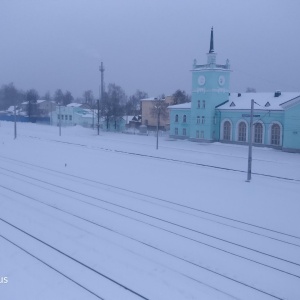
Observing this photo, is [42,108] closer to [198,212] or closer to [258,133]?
[258,133]

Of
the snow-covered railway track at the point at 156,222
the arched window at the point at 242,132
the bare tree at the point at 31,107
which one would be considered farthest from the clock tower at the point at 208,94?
the bare tree at the point at 31,107

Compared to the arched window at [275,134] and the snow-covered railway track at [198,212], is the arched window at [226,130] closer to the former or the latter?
the arched window at [275,134]

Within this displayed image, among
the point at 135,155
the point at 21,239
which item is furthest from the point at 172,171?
the point at 21,239

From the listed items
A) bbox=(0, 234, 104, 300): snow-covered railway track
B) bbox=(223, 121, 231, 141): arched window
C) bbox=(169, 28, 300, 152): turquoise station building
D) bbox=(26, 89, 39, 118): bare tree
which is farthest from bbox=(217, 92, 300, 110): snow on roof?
bbox=(26, 89, 39, 118): bare tree

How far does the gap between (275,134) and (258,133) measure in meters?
2.19

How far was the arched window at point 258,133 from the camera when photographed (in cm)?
4094

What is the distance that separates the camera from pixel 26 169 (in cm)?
2375

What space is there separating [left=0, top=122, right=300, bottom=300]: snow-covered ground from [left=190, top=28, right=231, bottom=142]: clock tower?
23.3 meters

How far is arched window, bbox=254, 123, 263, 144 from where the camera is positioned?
4094 centimetres

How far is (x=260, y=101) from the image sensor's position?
140 feet

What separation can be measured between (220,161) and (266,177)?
269 inches

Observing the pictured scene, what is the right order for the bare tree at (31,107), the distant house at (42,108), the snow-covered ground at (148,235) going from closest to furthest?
the snow-covered ground at (148,235), the bare tree at (31,107), the distant house at (42,108)

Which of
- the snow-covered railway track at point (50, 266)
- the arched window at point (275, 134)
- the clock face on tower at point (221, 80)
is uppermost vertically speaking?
the clock face on tower at point (221, 80)

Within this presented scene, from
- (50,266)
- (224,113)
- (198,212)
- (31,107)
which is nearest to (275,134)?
(224,113)
